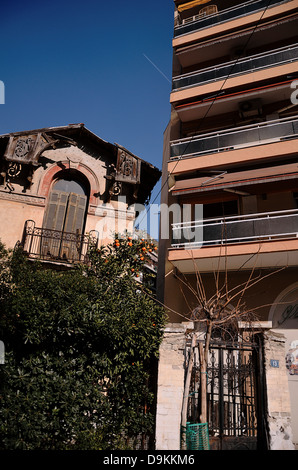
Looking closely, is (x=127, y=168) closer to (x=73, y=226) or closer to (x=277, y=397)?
(x=73, y=226)

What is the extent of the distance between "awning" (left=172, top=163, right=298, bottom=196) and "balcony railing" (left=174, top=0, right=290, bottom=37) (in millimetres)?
7157

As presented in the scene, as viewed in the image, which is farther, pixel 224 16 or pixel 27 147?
pixel 224 16

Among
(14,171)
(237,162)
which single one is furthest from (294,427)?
(14,171)

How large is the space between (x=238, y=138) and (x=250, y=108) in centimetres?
189

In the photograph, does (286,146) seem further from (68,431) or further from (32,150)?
(68,431)

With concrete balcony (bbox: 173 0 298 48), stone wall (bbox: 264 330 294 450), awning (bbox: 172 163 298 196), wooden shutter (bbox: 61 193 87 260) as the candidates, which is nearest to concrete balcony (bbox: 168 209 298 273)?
awning (bbox: 172 163 298 196)

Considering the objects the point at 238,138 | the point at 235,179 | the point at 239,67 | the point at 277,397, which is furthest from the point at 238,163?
the point at 277,397

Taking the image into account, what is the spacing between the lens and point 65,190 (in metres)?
11.4

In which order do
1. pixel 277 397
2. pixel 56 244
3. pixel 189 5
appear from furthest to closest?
1. pixel 189 5
2. pixel 56 244
3. pixel 277 397

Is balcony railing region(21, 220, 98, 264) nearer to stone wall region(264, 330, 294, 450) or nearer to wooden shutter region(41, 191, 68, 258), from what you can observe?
wooden shutter region(41, 191, 68, 258)

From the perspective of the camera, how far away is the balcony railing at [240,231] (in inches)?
374

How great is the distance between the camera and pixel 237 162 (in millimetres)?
11031

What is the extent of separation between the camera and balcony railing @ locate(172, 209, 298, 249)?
950 centimetres
